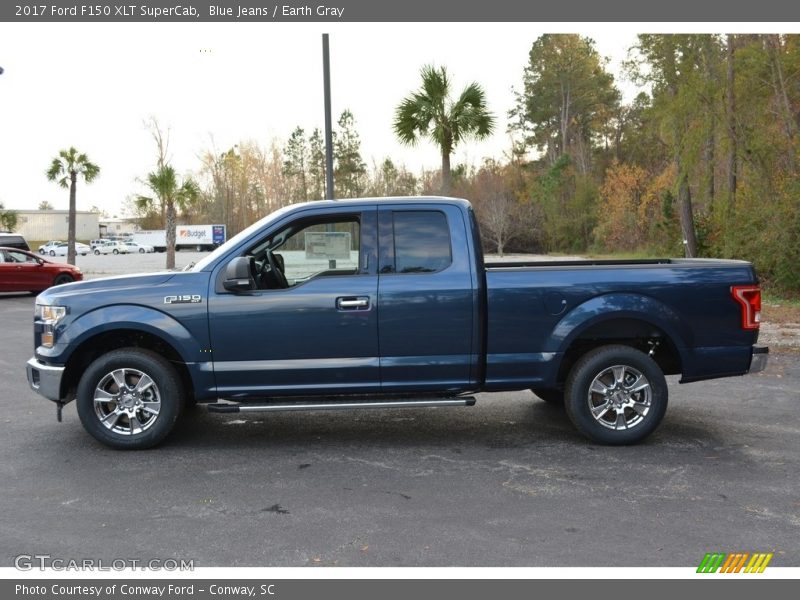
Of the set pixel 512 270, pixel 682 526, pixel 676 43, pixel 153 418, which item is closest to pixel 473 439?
pixel 512 270

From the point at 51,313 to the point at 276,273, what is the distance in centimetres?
188

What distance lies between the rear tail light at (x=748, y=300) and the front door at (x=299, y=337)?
9.94 feet

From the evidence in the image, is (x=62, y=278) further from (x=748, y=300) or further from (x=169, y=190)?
(x=748, y=300)

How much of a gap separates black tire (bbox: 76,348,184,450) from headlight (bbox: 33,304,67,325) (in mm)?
468

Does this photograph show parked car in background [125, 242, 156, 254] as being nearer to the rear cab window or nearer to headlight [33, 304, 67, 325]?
headlight [33, 304, 67, 325]

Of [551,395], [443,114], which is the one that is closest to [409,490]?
[551,395]

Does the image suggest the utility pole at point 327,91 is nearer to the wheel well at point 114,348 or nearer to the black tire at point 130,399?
the wheel well at point 114,348

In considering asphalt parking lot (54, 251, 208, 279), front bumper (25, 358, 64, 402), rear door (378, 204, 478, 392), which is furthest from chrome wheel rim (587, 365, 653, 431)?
asphalt parking lot (54, 251, 208, 279)

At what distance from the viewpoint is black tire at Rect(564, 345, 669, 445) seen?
20.0ft

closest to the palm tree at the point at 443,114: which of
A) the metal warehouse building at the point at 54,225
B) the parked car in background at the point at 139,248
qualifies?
the parked car in background at the point at 139,248

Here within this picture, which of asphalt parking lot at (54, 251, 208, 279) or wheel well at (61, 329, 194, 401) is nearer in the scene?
wheel well at (61, 329, 194, 401)

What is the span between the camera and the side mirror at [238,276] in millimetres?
5738

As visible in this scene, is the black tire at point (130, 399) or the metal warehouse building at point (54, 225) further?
the metal warehouse building at point (54, 225)

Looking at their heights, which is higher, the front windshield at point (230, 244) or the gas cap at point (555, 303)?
the front windshield at point (230, 244)
